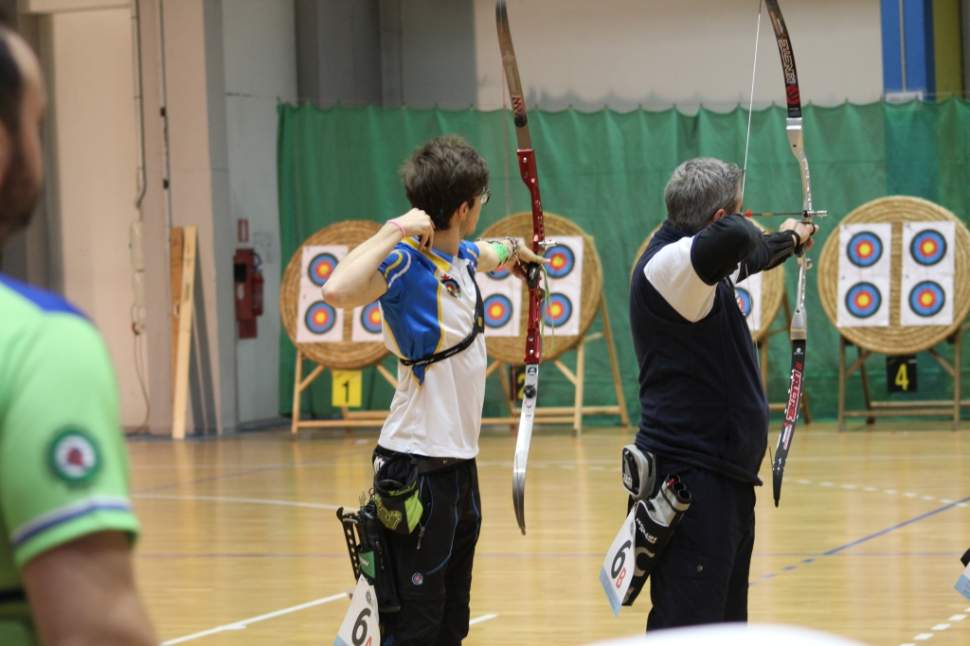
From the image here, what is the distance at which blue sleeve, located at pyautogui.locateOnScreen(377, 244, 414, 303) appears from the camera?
2.73 m

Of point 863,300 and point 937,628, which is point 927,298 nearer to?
point 863,300

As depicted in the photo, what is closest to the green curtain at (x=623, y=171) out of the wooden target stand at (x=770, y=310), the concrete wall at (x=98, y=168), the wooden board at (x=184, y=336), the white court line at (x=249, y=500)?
the wooden target stand at (x=770, y=310)

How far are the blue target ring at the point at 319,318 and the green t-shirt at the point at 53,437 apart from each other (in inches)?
316

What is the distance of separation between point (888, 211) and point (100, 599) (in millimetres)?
7887

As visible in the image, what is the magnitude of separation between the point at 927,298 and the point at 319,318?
11.1ft

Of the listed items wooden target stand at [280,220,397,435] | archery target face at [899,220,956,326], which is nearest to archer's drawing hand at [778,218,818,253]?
archery target face at [899,220,956,326]

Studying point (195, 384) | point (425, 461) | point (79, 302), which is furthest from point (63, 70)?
point (425, 461)

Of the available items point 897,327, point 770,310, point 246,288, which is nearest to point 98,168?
point 246,288

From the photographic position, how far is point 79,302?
31.1 feet

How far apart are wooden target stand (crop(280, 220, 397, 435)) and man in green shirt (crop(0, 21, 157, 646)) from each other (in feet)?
25.7

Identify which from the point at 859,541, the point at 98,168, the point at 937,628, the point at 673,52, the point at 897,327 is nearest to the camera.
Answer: the point at 937,628

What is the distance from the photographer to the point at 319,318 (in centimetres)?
898

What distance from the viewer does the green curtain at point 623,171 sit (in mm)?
8523

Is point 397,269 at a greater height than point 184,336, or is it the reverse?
point 397,269
